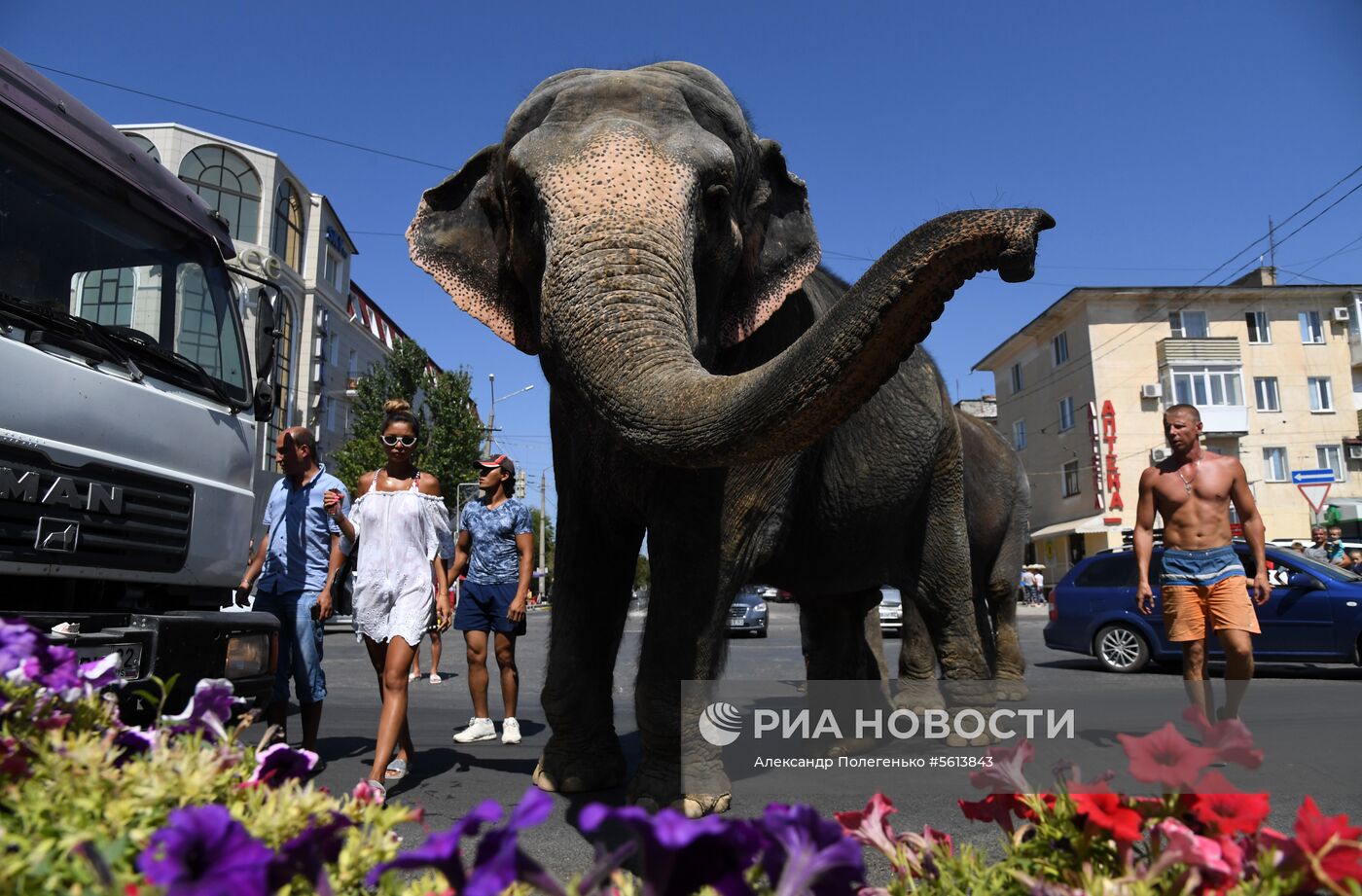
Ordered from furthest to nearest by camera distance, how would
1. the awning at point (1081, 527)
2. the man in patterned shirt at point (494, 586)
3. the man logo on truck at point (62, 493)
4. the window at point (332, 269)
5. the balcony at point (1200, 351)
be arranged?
the window at point (332, 269) < the balcony at point (1200, 351) < the awning at point (1081, 527) < the man in patterned shirt at point (494, 586) < the man logo on truck at point (62, 493)

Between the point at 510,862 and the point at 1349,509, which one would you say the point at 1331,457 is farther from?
the point at 510,862

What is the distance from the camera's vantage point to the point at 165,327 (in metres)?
5.12

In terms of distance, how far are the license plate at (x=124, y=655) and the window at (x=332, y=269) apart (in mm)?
47314

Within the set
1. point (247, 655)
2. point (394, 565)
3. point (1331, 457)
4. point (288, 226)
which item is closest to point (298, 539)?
point (394, 565)

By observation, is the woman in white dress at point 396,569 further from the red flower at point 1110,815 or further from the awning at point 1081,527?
the awning at point 1081,527

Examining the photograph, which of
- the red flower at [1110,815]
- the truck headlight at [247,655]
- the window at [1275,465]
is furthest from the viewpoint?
the window at [1275,465]

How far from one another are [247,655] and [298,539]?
102cm

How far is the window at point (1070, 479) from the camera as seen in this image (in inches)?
1859

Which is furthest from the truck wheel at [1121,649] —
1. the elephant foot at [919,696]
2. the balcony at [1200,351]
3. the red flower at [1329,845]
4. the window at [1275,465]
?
the window at [1275,465]

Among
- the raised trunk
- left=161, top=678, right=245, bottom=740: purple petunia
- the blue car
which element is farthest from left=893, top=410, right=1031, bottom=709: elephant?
left=161, top=678, right=245, bottom=740: purple petunia

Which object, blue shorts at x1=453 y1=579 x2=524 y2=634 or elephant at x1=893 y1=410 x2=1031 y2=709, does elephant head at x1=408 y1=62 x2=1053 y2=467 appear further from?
elephant at x1=893 y1=410 x2=1031 y2=709

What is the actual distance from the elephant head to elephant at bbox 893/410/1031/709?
3.25 m

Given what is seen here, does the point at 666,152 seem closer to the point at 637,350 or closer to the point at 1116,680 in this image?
the point at 637,350

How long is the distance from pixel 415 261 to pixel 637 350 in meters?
1.96
